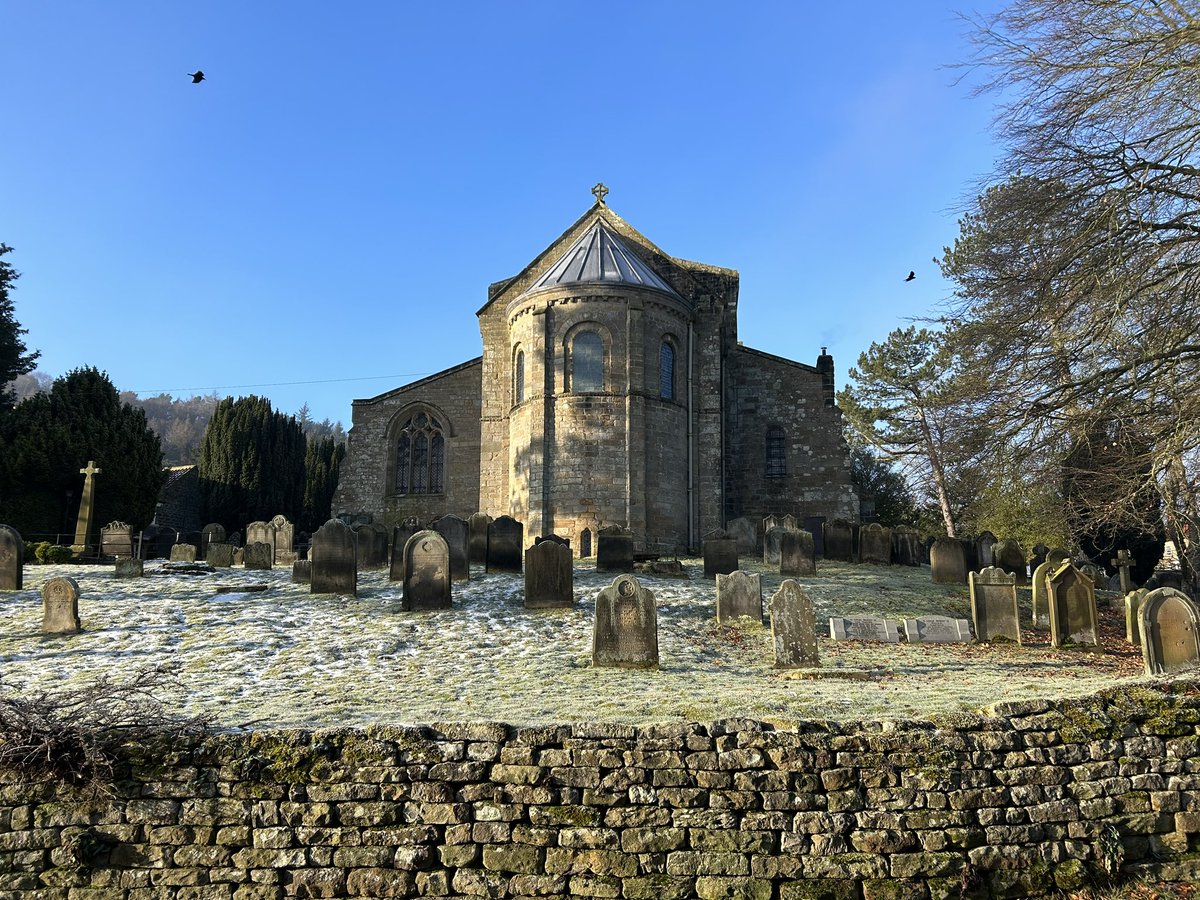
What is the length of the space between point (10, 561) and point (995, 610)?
14624 millimetres

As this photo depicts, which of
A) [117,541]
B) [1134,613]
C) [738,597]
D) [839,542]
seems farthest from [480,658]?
[117,541]

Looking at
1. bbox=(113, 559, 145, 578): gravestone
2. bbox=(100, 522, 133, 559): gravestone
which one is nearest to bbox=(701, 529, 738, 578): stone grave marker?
bbox=(113, 559, 145, 578): gravestone

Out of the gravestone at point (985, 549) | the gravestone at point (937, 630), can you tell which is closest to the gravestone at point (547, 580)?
the gravestone at point (937, 630)

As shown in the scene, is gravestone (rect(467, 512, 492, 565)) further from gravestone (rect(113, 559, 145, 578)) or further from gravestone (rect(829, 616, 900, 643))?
gravestone (rect(829, 616, 900, 643))

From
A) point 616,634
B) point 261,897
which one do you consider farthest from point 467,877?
point 616,634

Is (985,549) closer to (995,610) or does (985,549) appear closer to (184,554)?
(995,610)

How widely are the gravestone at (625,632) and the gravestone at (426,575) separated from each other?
349 centimetres

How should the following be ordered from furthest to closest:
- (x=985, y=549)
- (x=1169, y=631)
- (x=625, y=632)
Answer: (x=985, y=549)
(x=625, y=632)
(x=1169, y=631)

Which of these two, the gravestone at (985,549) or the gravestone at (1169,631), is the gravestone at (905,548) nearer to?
the gravestone at (985,549)

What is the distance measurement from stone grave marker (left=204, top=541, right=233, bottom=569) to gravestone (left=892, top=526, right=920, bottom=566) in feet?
44.0

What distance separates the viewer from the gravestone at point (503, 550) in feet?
51.5

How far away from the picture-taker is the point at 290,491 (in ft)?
131

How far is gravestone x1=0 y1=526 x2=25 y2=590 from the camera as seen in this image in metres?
14.0

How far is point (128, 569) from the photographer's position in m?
15.4
